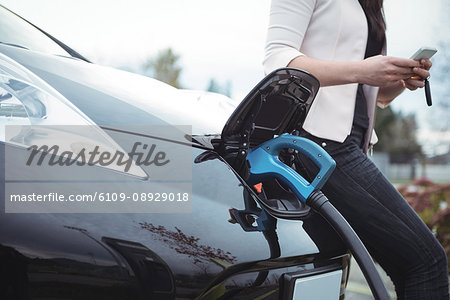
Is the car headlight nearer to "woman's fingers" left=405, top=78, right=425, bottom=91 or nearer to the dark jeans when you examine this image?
the dark jeans

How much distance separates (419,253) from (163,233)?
841 millimetres

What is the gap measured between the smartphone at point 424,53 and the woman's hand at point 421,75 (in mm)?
13

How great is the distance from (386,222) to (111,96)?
92 centimetres

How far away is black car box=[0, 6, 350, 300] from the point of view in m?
0.93

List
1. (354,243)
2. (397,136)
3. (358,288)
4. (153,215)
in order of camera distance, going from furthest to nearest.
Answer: (397,136)
(358,288)
(354,243)
(153,215)

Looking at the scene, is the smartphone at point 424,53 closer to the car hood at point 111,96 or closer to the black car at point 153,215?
the black car at point 153,215

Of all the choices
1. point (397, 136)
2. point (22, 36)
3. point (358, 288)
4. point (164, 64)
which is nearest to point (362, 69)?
point (22, 36)

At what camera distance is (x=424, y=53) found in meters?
1.33

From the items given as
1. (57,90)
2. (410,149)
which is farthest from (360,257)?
(410,149)

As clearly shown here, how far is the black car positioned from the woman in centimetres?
14

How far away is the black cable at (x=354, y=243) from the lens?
1.10m

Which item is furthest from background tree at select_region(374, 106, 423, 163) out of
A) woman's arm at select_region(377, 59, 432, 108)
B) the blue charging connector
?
the blue charging connector

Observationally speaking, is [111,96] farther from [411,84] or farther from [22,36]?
[411,84]

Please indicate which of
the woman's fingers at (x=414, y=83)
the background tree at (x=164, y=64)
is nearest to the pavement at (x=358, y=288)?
the woman's fingers at (x=414, y=83)
